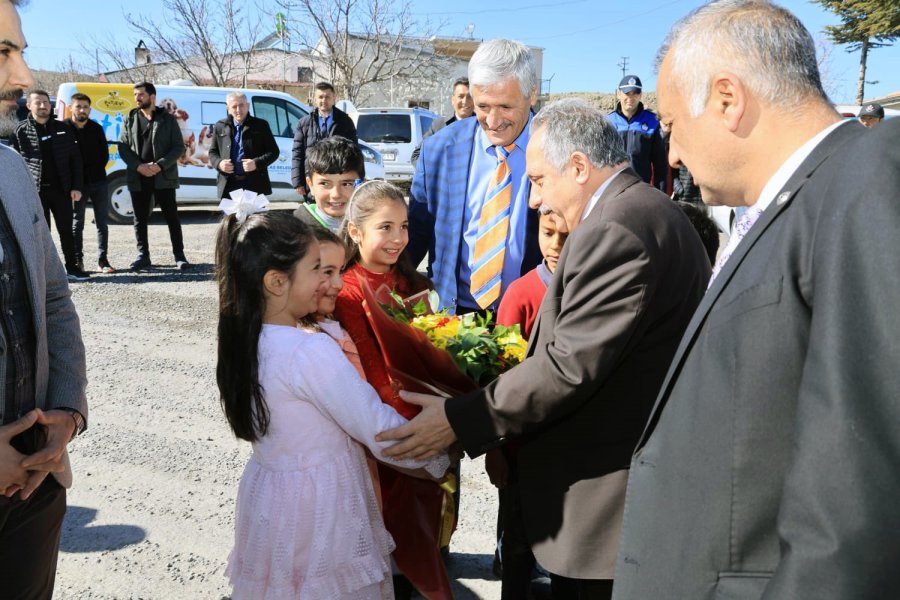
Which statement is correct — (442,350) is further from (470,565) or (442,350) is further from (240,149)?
(240,149)

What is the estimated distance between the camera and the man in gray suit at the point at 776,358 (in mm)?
985

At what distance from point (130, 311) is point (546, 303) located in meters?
6.89

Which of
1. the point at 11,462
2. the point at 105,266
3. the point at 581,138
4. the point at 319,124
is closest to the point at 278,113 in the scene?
the point at 319,124

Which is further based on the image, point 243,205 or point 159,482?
point 159,482

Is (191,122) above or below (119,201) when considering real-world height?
above

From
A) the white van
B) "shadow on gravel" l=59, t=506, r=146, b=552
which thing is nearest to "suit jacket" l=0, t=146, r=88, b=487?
"shadow on gravel" l=59, t=506, r=146, b=552

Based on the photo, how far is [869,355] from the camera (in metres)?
0.99

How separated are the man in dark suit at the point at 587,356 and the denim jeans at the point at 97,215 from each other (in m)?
8.39

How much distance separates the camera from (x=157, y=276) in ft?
31.3

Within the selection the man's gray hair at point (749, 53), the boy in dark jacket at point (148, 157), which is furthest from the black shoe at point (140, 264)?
the man's gray hair at point (749, 53)

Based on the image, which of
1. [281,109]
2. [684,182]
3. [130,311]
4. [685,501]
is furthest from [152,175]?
[685,501]

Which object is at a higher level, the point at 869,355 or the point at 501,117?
the point at 501,117

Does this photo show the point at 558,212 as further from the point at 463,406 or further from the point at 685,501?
the point at 685,501

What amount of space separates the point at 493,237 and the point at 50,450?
6.71 feet
